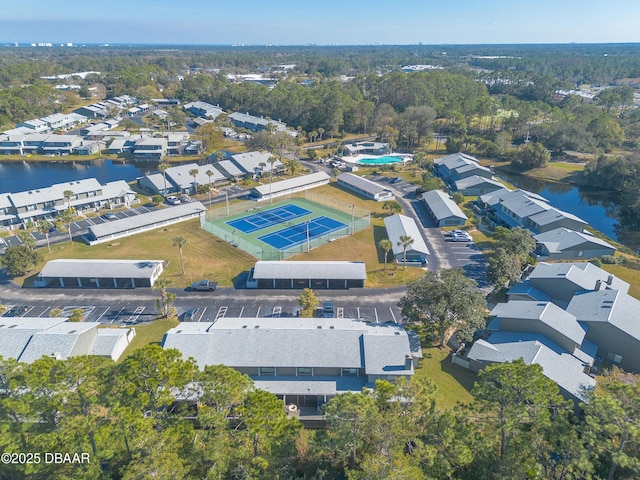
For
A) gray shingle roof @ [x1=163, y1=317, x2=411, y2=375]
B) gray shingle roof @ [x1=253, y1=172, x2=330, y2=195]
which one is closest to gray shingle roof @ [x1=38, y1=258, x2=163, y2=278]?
gray shingle roof @ [x1=163, y1=317, x2=411, y2=375]

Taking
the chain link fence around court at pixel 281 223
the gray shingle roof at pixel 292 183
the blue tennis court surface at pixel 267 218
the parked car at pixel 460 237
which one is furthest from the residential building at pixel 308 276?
the gray shingle roof at pixel 292 183

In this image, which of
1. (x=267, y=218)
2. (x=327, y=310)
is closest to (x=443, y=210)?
(x=267, y=218)

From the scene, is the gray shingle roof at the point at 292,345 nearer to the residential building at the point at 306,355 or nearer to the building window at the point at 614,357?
the residential building at the point at 306,355

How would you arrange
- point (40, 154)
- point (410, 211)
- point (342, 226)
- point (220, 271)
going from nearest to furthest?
point (220, 271) → point (342, 226) → point (410, 211) → point (40, 154)

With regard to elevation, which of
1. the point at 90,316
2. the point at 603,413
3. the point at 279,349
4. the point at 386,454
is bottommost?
the point at 90,316

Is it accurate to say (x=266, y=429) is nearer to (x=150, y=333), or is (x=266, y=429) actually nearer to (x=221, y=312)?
(x=221, y=312)

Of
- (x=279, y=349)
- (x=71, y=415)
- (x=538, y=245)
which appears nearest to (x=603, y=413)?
(x=279, y=349)

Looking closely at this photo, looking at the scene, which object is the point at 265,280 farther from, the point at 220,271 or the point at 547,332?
the point at 547,332
